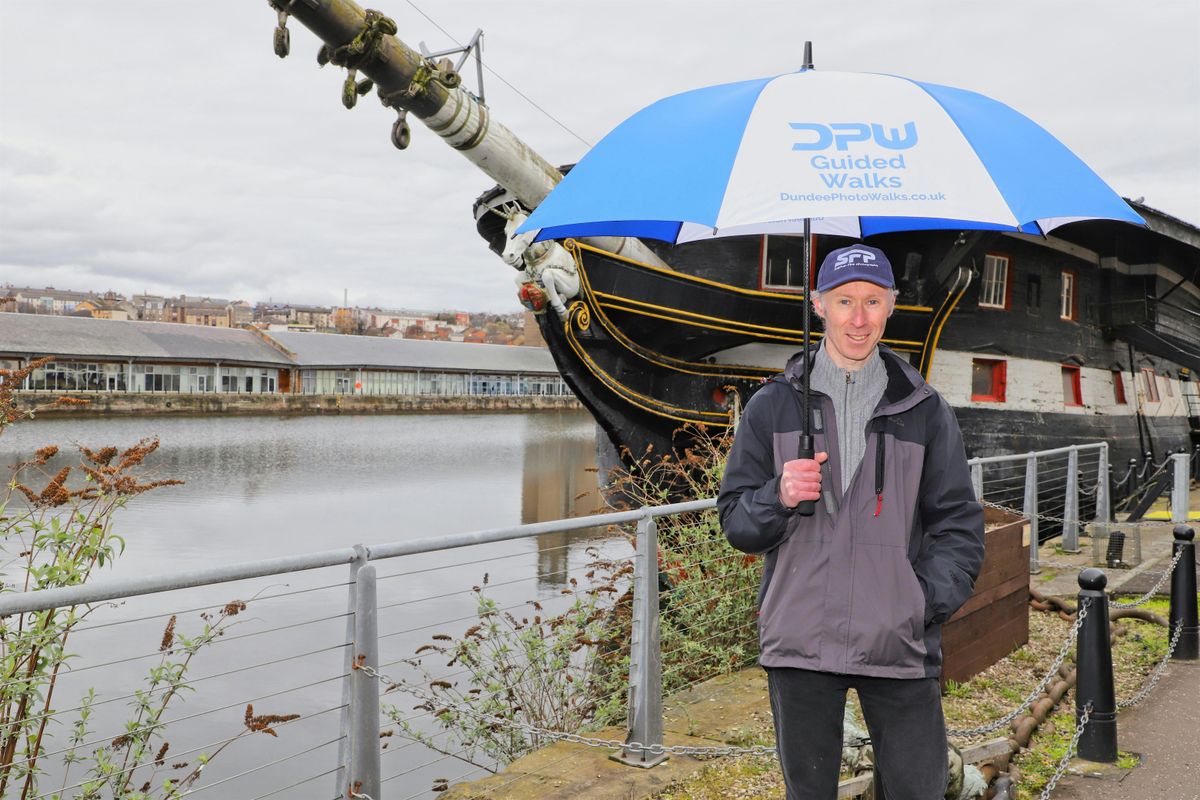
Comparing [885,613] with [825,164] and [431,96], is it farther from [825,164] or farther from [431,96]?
[431,96]

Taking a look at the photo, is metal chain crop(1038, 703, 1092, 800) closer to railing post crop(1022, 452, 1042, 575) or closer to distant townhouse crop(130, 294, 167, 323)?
railing post crop(1022, 452, 1042, 575)

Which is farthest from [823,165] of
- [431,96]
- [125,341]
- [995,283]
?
[125,341]

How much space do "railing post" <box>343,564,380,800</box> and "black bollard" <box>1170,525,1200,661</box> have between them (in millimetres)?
4901

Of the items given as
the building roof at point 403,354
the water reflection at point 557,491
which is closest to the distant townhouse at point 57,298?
the building roof at point 403,354

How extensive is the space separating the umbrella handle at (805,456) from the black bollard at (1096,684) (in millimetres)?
2523

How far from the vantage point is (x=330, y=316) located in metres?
193

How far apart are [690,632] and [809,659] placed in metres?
3.39

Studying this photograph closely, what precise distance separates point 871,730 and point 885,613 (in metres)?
0.38

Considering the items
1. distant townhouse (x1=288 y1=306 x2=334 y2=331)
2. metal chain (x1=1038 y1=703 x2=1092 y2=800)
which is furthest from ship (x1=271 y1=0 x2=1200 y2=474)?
distant townhouse (x1=288 y1=306 x2=334 y2=331)

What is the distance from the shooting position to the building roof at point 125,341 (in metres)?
52.6

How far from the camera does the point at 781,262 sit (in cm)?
1368

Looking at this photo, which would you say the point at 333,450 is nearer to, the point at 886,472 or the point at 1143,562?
the point at 1143,562

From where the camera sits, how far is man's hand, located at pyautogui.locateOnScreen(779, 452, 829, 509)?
8.02ft

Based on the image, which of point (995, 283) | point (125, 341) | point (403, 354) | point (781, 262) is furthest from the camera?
point (403, 354)
